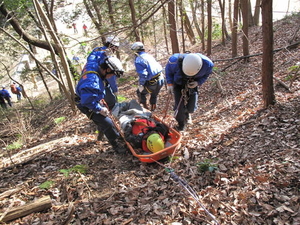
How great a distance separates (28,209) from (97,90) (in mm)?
2378

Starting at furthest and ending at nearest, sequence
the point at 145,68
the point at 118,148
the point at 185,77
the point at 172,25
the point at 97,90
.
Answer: the point at 172,25 → the point at 145,68 → the point at 185,77 → the point at 118,148 → the point at 97,90

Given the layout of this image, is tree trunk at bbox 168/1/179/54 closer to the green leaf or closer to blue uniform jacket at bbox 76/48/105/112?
blue uniform jacket at bbox 76/48/105/112

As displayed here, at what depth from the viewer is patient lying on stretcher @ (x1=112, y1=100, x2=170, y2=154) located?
163 inches

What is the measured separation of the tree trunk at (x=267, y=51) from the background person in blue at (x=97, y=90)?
3033 millimetres

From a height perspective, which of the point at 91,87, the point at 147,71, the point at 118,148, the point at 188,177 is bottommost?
the point at 188,177

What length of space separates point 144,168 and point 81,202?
137cm

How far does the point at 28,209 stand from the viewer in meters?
3.08

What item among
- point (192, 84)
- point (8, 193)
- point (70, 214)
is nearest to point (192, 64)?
point (192, 84)

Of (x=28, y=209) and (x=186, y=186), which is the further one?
(x=186, y=186)

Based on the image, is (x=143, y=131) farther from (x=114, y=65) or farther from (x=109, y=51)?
(x=109, y=51)

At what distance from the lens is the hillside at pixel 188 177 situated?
294 cm

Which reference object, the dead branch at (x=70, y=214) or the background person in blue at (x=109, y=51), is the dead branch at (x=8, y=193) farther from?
the background person in blue at (x=109, y=51)

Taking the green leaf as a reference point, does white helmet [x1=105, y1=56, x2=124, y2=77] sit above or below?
above

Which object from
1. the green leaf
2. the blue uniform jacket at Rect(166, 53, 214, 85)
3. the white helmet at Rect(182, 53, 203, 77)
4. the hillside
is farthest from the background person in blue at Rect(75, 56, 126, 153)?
the green leaf
